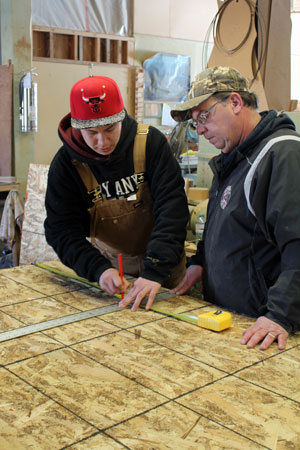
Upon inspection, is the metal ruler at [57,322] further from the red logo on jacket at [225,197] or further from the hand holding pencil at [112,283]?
the red logo on jacket at [225,197]

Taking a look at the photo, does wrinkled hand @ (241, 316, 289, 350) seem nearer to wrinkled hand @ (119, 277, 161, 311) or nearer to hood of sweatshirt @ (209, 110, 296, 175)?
wrinkled hand @ (119, 277, 161, 311)

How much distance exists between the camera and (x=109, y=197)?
246 cm

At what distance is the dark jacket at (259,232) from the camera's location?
67.1 inches

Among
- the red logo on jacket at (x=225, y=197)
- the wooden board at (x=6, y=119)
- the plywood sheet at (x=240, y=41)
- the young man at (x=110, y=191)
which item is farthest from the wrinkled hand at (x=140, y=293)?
the wooden board at (x=6, y=119)

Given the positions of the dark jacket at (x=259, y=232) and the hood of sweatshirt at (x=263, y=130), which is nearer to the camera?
the dark jacket at (x=259, y=232)

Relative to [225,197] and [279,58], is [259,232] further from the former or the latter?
[279,58]

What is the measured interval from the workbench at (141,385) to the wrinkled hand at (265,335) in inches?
1.0

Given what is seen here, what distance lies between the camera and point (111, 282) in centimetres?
218

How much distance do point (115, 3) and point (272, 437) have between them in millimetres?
7227

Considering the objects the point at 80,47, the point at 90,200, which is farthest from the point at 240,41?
the point at 80,47

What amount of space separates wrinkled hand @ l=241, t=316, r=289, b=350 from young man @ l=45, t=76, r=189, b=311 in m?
0.52

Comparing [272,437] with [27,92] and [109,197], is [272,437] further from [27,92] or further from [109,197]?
[27,92]

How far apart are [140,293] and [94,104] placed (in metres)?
0.84

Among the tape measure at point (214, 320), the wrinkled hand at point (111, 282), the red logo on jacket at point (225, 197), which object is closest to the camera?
the tape measure at point (214, 320)
